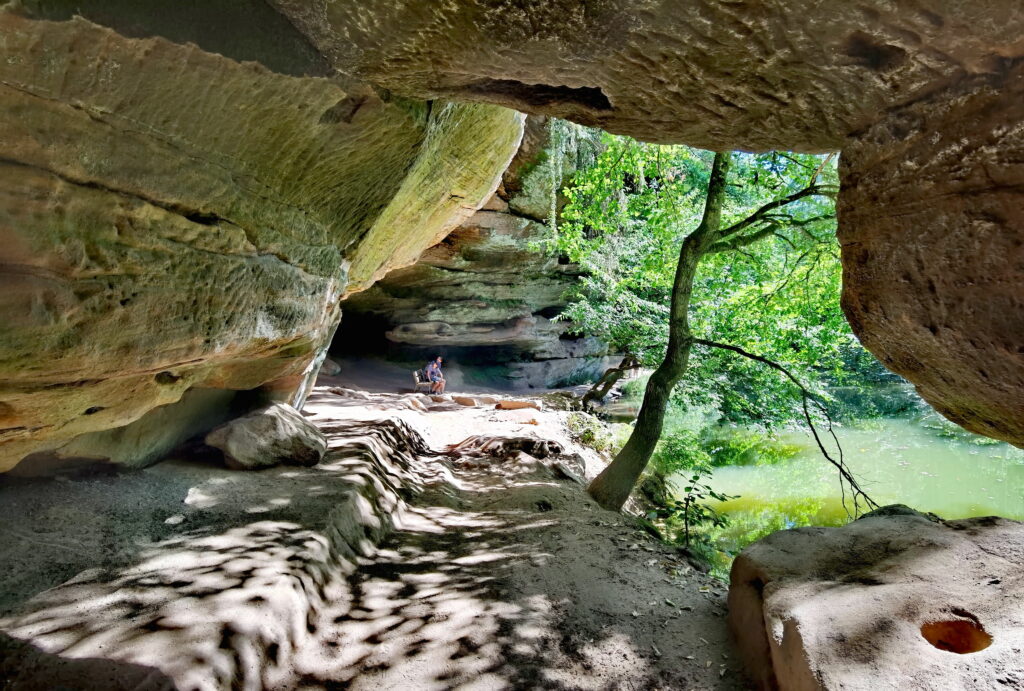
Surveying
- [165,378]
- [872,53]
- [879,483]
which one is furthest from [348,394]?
[879,483]

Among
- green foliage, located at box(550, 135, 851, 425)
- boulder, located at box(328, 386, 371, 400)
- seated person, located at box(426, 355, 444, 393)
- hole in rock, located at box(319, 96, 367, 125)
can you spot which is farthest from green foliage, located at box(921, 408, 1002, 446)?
hole in rock, located at box(319, 96, 367, 125)

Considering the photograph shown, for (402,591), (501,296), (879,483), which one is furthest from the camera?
(501,296)

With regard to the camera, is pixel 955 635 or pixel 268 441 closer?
pixel 955 635

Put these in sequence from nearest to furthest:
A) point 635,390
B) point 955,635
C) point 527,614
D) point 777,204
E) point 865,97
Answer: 1. point 865,97
2. point 955,635
3. point 527,614
4. point 777,204
5. point 635,390

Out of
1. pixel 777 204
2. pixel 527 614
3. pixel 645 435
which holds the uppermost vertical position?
pixel 777 204

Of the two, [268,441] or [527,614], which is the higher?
[268,441]

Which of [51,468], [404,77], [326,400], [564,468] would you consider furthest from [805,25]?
[326,400]

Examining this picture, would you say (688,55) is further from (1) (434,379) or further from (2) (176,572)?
(1) (434,379)

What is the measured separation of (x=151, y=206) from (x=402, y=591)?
9.19 ft

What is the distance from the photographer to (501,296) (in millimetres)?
16719

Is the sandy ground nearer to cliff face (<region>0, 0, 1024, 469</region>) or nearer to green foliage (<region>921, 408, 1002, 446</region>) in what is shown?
cliff face (<region>0, 0, 1024, 469</region>)

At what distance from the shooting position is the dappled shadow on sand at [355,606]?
2.43 m

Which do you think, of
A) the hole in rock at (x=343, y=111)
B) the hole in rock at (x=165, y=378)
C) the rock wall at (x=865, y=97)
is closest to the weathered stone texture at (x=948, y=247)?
the rock wall at (x=865, y=97)

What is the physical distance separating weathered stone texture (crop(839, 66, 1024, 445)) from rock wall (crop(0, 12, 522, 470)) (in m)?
2.43
